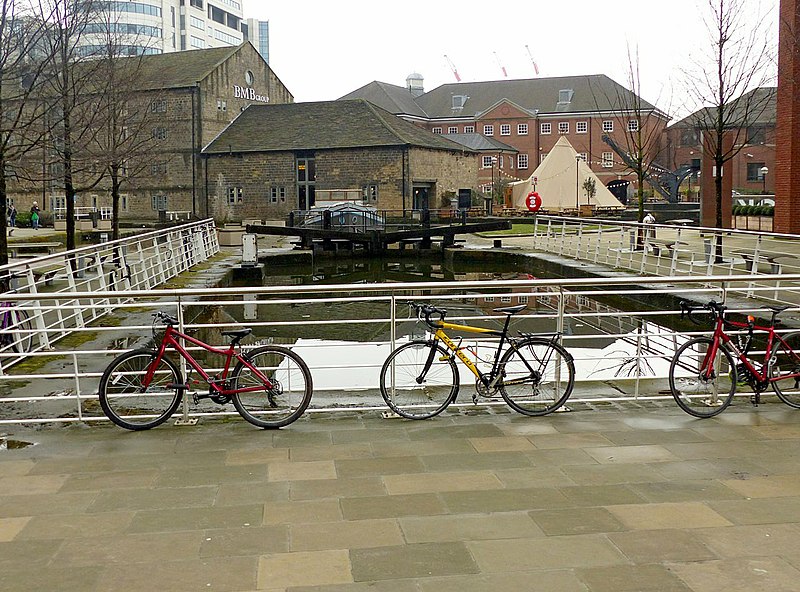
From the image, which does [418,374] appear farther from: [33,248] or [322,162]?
[322,162]

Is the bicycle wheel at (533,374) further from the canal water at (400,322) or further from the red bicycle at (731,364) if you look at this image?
the red bicycle at (731,364)

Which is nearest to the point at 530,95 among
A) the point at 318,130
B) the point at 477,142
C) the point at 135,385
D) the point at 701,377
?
the point at 477,142

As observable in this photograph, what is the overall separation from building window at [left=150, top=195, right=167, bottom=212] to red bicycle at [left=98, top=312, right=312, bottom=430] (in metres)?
53.5

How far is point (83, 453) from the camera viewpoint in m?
6.23

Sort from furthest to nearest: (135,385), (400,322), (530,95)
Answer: (530,95) < (400,322) < (135,385)

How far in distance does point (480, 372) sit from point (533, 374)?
0.43 meters

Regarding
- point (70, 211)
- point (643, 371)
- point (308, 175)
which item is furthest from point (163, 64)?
point (643, 371)

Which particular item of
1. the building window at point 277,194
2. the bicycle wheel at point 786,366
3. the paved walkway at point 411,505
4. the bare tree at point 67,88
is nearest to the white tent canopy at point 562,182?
the building window at point 277,194

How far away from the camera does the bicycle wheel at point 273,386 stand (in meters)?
6.74

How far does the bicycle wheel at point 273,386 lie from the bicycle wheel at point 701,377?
2.90 metres

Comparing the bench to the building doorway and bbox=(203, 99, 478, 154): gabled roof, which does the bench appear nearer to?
the building doorway

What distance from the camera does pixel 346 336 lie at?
50.1ft

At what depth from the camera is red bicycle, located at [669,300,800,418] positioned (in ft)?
23.4

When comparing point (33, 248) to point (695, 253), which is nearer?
point (695, 253)
